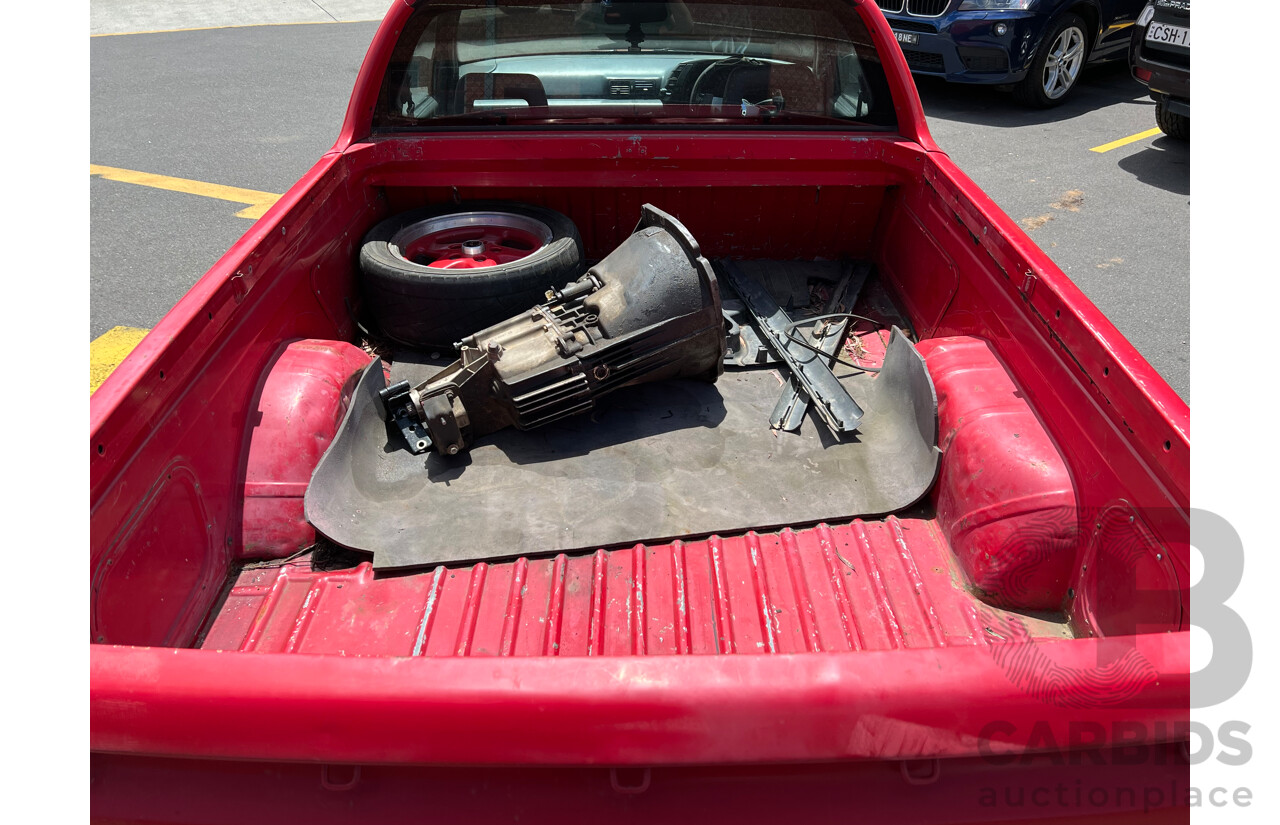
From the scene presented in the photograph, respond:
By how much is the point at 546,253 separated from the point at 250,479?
1264mm

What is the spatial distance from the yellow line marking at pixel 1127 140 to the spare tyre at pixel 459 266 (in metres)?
5.91

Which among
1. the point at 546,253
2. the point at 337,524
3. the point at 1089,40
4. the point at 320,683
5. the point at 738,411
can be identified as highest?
the point at 1089,40

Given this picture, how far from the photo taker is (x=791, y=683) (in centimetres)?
104

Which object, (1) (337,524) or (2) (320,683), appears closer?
(2) (320,683)

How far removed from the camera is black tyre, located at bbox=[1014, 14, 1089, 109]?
23.6 feet

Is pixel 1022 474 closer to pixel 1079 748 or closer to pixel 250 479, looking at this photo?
pixel 1079 748

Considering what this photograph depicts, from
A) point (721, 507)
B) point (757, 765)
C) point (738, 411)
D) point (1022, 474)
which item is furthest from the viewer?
point (738, 411)

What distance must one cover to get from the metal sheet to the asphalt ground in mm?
2297

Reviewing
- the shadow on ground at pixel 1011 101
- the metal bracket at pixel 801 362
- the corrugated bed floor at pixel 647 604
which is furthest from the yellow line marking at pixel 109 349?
the shadow on ground at pixel 1011 101

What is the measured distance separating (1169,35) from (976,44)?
157cm

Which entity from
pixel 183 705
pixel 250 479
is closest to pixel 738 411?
pixel 250 479

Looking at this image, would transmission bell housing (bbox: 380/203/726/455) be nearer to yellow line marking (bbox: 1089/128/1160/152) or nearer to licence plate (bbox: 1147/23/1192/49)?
licence plate (bbox: 1147/23/1192/49)

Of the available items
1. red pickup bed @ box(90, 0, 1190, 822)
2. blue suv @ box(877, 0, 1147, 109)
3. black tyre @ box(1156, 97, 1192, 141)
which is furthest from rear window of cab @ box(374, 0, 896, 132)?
black tyre @ box(1156, 97, 1192, 141)

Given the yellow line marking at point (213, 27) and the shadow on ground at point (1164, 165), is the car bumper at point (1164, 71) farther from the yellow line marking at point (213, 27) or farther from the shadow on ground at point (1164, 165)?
the yellow line marking at point (213, 27)
